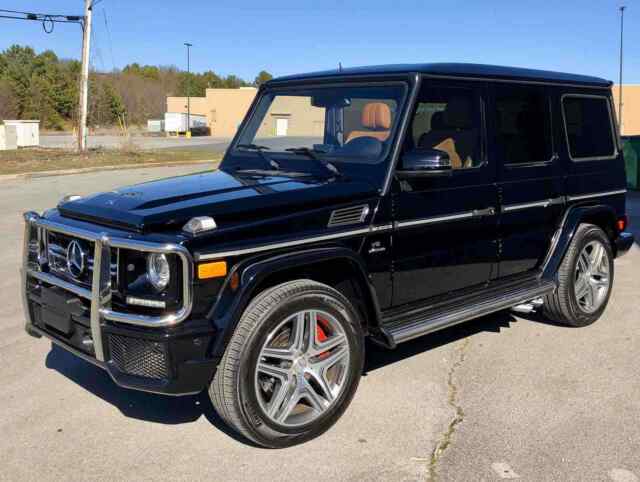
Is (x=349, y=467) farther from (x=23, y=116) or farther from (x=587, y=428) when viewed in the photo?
(x=23, y=116)

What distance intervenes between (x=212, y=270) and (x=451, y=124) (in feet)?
6.97

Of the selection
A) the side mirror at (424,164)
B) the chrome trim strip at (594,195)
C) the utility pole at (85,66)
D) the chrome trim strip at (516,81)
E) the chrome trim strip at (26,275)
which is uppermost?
the utility pole at (85,66)

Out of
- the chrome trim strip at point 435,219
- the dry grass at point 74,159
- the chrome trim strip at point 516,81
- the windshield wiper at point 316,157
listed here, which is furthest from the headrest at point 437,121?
the dry grass at point 74,159

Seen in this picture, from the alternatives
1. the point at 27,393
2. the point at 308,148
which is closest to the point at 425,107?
the point at 308,148

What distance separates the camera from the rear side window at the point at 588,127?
5.56m

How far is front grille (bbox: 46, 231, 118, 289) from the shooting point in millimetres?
3406

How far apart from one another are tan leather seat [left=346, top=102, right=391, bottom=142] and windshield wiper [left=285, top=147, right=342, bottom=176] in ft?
0.76

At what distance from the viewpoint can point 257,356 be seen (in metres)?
3.45

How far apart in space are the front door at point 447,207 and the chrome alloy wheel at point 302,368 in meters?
0.62

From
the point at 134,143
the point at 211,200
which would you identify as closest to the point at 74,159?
the point at 134,143

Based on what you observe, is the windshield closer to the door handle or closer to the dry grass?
Result: the door handle

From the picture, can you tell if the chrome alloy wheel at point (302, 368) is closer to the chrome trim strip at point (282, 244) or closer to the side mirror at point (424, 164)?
the chrome trim strip at point (282, 244)

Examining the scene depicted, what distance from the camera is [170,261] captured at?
129 inches

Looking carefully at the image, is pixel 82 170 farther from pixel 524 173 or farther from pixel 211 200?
pixel 211 200
